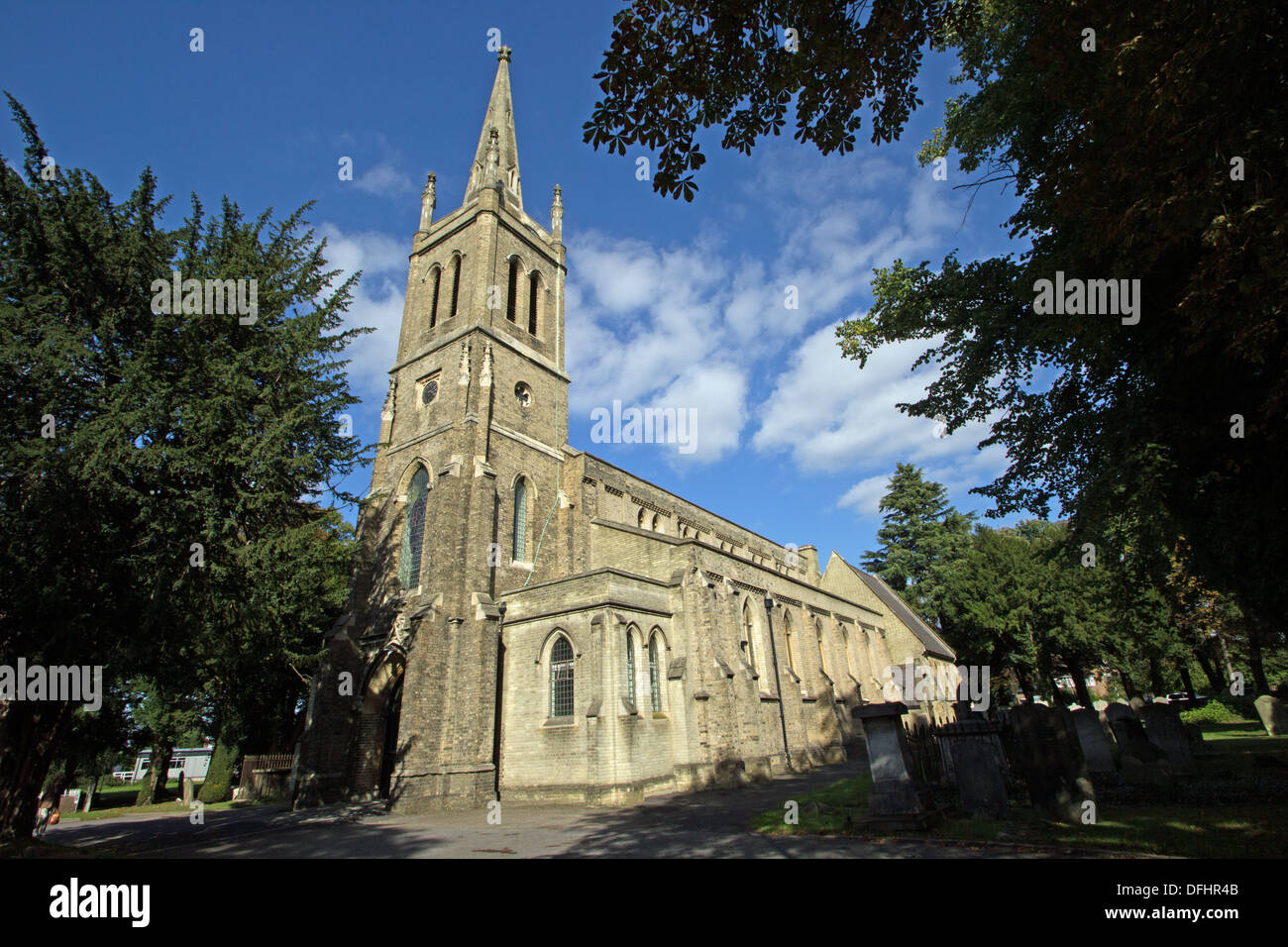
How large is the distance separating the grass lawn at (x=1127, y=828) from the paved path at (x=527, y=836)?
2.06ft

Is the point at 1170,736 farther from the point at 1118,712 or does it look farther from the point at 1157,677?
the point at 1157,677

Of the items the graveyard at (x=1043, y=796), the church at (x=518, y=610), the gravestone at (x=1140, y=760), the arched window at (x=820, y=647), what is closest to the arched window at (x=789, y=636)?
the church at (x=518, y=610)

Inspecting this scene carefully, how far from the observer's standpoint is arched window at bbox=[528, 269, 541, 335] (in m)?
26.7

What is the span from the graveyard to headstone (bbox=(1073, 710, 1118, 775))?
2 centimetres

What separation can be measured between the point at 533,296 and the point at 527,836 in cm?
2189

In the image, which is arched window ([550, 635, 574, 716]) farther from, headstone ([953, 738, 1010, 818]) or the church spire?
the church spire

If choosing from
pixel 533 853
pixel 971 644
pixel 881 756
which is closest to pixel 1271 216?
pixel 881 756

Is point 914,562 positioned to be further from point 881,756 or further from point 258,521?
point 258,521

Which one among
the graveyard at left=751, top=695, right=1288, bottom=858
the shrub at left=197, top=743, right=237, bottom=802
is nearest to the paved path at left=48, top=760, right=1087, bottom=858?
the graveyard at left=751, top=695, right=1288, bottom=858

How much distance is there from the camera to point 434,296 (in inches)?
1027

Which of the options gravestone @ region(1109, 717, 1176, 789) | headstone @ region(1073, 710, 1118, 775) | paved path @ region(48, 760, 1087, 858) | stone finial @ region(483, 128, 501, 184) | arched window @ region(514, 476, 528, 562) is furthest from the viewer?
stone finial @ region(483, 128, 501, 184)

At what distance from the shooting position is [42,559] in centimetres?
1014

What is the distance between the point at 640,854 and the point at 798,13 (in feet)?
31.8
